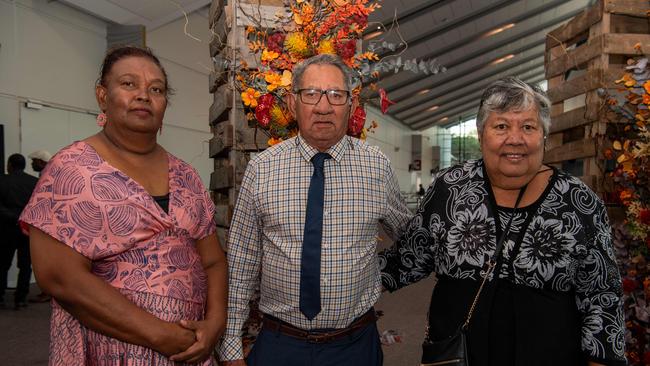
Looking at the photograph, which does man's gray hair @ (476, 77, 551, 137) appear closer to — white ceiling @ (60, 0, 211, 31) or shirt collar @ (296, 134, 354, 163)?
shirt collar @ (296, 134, 354, 163)

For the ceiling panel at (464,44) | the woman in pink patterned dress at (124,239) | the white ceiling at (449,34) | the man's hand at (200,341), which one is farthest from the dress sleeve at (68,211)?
the ceiling panel at (464,44)

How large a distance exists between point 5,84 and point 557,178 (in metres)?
7.12

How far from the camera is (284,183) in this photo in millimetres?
1785

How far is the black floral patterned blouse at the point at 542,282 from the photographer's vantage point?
160cm

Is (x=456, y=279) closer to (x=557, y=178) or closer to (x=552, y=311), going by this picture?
(x=552, y=311)

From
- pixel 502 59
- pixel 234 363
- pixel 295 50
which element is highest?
pixel 502 59

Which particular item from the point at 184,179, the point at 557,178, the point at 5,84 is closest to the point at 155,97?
the point at 184,179

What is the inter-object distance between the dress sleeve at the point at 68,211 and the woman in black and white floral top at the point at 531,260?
114 centimetres

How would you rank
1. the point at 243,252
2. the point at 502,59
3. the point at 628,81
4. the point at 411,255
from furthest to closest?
1. the point at 502,59
2. the point at 628,81
3. the point at 411,255
4. the point at 243,252

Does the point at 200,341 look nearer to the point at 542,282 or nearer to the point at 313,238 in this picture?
the point at 313,238

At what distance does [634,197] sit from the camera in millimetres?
2746

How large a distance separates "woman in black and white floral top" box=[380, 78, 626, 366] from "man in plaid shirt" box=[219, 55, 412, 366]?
32 cm

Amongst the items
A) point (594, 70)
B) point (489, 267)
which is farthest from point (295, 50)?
point (594, 70)

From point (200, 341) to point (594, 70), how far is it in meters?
2.76
